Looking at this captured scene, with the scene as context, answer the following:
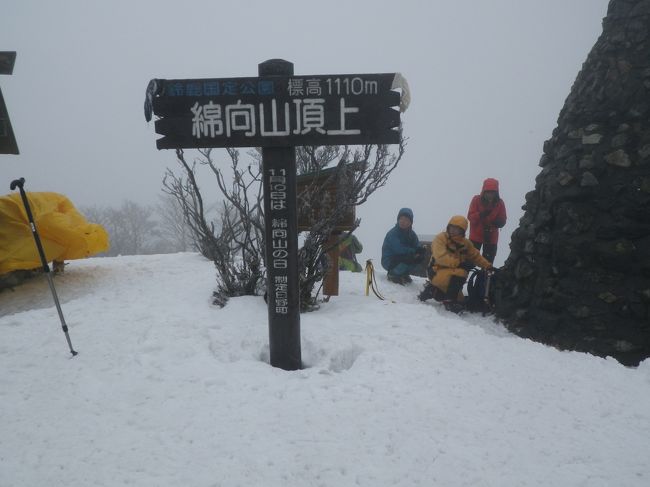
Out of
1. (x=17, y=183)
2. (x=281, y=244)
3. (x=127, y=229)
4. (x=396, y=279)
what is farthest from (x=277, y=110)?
(x=127, y=229)

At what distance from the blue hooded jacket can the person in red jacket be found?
116 cm

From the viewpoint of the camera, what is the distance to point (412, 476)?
268 centimetres

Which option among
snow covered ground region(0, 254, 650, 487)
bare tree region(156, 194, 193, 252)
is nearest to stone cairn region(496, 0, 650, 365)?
snow covered ground region(0, 254, 650, 487)

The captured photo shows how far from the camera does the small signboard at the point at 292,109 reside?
3.62 metres

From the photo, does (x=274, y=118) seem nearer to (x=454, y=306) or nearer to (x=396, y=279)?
(x=454, y=306)

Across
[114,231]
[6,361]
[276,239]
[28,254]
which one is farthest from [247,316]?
[114,231]

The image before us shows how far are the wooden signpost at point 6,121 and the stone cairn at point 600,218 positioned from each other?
655 cm

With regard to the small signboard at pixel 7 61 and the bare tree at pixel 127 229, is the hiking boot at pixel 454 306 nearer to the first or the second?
the small signboard at pixel 7 61

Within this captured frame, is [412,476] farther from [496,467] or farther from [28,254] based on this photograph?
[28,254]

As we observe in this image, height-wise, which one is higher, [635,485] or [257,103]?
[257,103]

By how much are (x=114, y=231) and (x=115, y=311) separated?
34239 millimetres

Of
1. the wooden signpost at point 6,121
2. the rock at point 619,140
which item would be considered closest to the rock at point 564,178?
the rock at point 619,140

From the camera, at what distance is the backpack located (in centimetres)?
636

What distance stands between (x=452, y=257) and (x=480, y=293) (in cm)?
71
